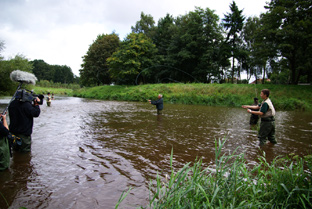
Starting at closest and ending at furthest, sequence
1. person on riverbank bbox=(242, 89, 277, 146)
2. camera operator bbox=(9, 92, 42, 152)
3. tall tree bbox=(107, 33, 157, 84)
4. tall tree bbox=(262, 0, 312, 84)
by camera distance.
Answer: camera operator bbox=(9, 92, 42, 152) → person on riverbank bbox=(242, 89, 277, 146) → tall tree bbox=(262, 0, 312, 84) → tall tree bbox=(107, 33, 157, 84)

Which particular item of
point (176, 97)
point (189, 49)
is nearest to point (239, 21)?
point (189, 49)

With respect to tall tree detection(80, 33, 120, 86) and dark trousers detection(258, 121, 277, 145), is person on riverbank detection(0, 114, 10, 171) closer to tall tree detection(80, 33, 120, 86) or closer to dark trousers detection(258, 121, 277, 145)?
dark trousers detection(258, 121, 277, 145)

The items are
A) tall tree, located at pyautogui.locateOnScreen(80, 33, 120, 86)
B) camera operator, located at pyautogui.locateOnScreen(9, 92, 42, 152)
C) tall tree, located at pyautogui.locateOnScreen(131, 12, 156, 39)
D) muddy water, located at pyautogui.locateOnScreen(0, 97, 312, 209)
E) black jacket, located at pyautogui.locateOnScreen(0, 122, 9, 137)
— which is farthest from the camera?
tall tree, located at pyautogui.locateOnScreen(131, 12, 156, 39)

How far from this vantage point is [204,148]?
7.00 m

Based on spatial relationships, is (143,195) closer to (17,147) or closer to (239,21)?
(17,147)

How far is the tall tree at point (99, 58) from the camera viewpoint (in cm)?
5684

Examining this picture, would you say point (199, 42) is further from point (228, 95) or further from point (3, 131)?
point (3, 131)

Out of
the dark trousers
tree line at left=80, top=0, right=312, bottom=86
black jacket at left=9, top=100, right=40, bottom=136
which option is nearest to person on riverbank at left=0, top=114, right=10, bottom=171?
black jacket at left=9, top=100, right=40, bottom=136

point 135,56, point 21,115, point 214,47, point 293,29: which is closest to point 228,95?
point 293,29

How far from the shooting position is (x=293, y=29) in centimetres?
2745

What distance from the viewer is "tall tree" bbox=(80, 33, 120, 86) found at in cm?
5684

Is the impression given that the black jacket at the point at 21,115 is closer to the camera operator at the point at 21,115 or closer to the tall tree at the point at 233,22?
the camera operator at the point at 21,115

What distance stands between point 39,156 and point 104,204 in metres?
3.30

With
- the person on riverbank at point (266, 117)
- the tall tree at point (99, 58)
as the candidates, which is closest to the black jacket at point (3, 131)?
the person on riverbank at point (266, 117)
